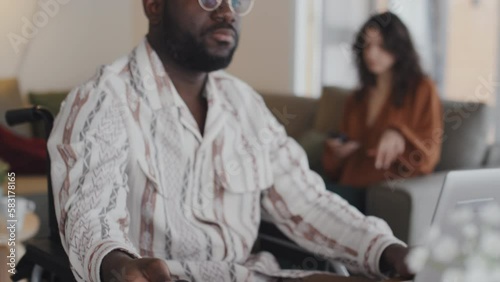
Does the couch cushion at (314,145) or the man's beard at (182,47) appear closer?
the man's beard at (182,47)

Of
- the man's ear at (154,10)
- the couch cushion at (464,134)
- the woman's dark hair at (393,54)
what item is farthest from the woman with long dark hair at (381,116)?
the man's ear at (154,10)

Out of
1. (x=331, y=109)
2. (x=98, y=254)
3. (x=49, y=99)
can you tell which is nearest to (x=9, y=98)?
(x=49, y=99)

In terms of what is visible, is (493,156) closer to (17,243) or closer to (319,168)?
(319,168)

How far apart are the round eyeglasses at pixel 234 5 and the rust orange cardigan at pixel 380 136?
Answer: 0.94 ft

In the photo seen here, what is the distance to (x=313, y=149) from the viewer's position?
125 cm

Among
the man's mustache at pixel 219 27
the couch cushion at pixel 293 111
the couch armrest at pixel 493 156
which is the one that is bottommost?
the couch armrest at pixel 493 156

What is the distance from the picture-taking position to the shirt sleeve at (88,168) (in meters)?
0.90

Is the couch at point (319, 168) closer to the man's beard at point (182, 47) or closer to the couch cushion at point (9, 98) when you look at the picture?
the couch cushion at point (9, 98)

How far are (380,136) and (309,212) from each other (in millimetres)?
292

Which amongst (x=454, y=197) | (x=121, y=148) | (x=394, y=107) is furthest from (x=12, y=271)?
(x=394, y=107)

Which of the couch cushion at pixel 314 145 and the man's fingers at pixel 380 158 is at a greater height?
the couch cushion at pixel 314 145

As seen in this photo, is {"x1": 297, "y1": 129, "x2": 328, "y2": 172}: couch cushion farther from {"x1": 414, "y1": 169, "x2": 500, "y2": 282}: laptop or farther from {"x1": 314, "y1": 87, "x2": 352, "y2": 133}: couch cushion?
{"x1": 414, "y1": 169, "x2": 500, "y2": 282}: laptop

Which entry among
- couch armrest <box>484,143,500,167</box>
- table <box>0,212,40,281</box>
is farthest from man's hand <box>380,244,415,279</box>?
couch armrest <box>484,143,500,167</box>

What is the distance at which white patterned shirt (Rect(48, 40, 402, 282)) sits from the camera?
0.93 meters
